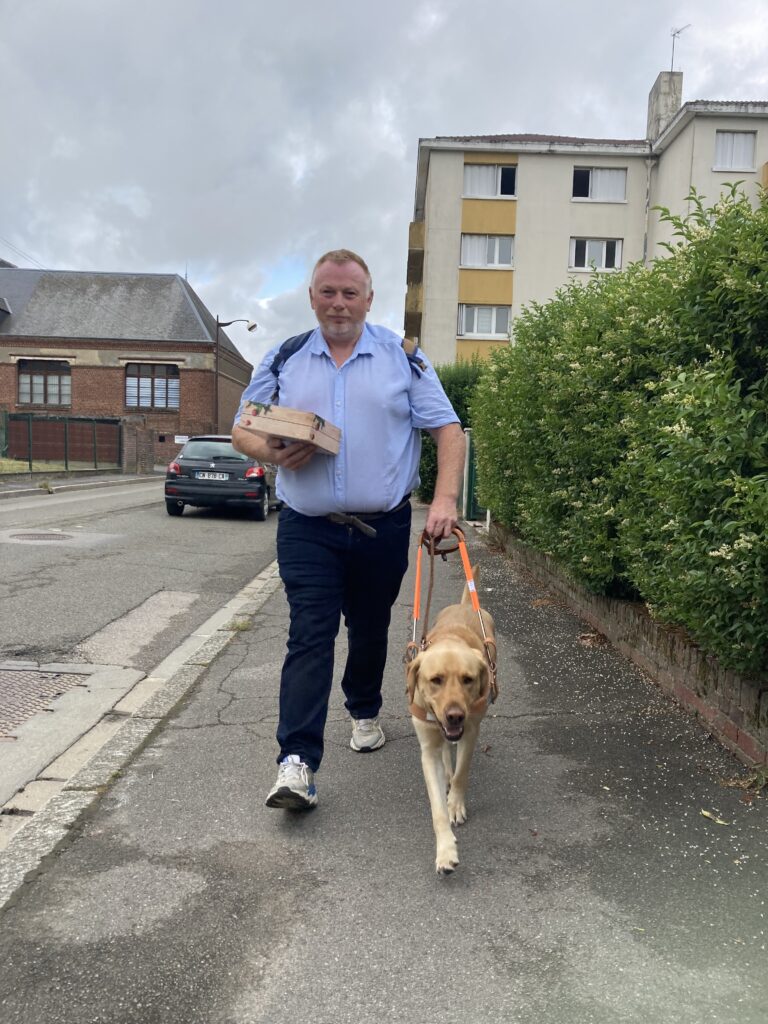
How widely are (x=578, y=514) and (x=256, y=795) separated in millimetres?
3528

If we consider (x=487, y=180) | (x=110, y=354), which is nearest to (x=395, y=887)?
(x=487, y=180)

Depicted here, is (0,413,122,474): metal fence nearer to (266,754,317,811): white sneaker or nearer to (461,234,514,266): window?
(461,234,514,266): window

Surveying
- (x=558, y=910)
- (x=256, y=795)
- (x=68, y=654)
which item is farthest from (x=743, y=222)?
(x=68, y=654)

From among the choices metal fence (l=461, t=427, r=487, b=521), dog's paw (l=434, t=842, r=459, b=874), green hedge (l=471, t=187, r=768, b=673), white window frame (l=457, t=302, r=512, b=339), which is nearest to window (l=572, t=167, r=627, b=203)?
white window frame (l=457, t=302, r=512, b=339)

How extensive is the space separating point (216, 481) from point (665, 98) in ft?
94.1

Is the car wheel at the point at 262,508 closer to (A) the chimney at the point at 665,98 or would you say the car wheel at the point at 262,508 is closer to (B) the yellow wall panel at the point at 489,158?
(B) the yellow wall panel at the point at 489,158

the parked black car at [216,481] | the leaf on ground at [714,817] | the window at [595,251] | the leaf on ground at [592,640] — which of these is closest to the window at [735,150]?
the window at [595,251]

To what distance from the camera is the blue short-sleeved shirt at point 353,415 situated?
347 cm

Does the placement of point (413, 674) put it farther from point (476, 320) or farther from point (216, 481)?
point (476, 320)

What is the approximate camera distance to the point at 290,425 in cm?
320

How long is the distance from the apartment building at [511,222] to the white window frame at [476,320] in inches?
1.6

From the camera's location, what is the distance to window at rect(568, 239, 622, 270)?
3378 centimetres

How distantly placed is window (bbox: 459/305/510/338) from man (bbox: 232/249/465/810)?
1201 inches

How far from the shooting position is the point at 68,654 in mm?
5965
